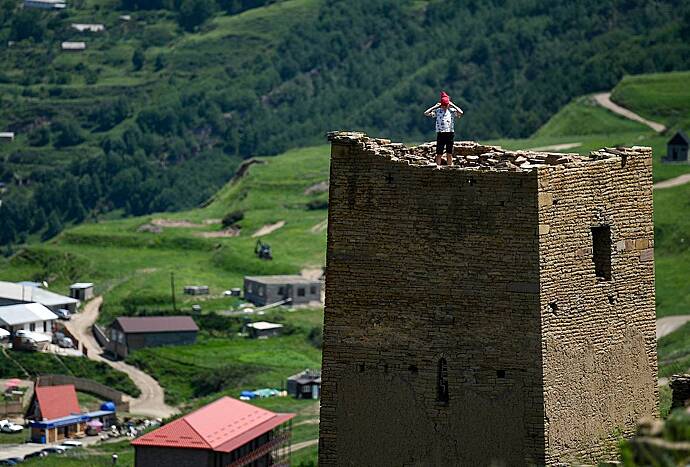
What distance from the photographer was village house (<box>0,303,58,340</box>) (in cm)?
13362

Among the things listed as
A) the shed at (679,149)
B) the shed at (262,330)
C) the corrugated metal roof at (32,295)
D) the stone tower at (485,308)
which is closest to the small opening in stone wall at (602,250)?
the stone tower at (485,308)

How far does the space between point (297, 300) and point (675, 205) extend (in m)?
29.5

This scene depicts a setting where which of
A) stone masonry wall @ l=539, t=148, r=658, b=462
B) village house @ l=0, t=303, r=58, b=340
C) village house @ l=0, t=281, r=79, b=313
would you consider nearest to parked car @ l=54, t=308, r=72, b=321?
village house @ l=0, t=281, r=79, b=313

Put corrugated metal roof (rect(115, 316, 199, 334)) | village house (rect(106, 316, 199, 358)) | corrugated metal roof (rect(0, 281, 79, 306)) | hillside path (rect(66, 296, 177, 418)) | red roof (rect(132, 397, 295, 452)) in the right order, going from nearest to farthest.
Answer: red roof (rect(132, 397, 295, 452)) < hillside path (rect(66, 296, 177, 418)) < village house (rect(106, 316, 199, 358)) < corrugated metal roof (rect(115, 316, 199, 334)) < corrugated metal roof (rect(0, 281, 79, 306))

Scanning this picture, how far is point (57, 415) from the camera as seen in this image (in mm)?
106125

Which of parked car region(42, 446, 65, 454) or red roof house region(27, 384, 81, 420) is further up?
red roof house region(27, 384, 81, 420)

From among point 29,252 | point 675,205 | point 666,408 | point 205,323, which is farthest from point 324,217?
point 666,408

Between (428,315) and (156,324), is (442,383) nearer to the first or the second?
(428,315)

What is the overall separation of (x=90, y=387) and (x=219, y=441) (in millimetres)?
39813

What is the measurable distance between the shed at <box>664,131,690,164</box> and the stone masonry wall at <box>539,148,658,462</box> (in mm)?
115324

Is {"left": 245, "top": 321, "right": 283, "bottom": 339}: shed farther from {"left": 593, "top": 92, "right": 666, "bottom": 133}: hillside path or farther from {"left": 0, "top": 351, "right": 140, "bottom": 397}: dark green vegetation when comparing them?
{"left": 593, "top": 92, "right": 666, "bottom": 133}: hillside path

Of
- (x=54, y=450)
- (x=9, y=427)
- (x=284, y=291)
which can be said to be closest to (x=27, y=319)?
(x=284, y=291)

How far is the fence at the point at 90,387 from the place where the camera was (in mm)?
114312

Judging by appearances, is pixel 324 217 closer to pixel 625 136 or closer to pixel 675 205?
pixel 625 136
